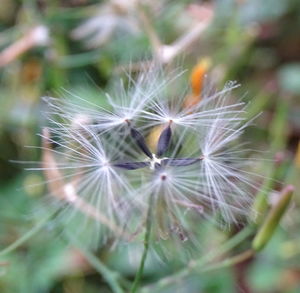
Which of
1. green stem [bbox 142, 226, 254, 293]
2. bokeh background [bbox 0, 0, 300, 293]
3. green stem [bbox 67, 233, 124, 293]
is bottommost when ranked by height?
green stem [bbox 142, 226, 254, 293]

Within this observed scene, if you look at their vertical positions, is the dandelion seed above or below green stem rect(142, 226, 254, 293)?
above

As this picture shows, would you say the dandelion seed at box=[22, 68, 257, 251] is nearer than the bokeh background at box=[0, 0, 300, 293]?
Yes

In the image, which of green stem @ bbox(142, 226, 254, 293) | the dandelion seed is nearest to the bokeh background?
green stem @ bbox(142, 226, 254, 293)

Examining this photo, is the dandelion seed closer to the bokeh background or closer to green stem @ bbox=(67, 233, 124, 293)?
green stem @ bbox=(67, 233, 124, 293)

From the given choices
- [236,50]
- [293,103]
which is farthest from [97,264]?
[293,103]

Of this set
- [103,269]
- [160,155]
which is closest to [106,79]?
[103,269]

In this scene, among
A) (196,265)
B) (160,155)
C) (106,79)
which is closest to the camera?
(160,155)

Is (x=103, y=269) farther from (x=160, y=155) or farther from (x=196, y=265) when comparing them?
(x=160, y=155)

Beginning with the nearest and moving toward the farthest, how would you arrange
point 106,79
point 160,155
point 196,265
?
Result: point 160,155
point 196,265
point 106,79

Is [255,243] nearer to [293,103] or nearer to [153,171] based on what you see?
[153,171]
